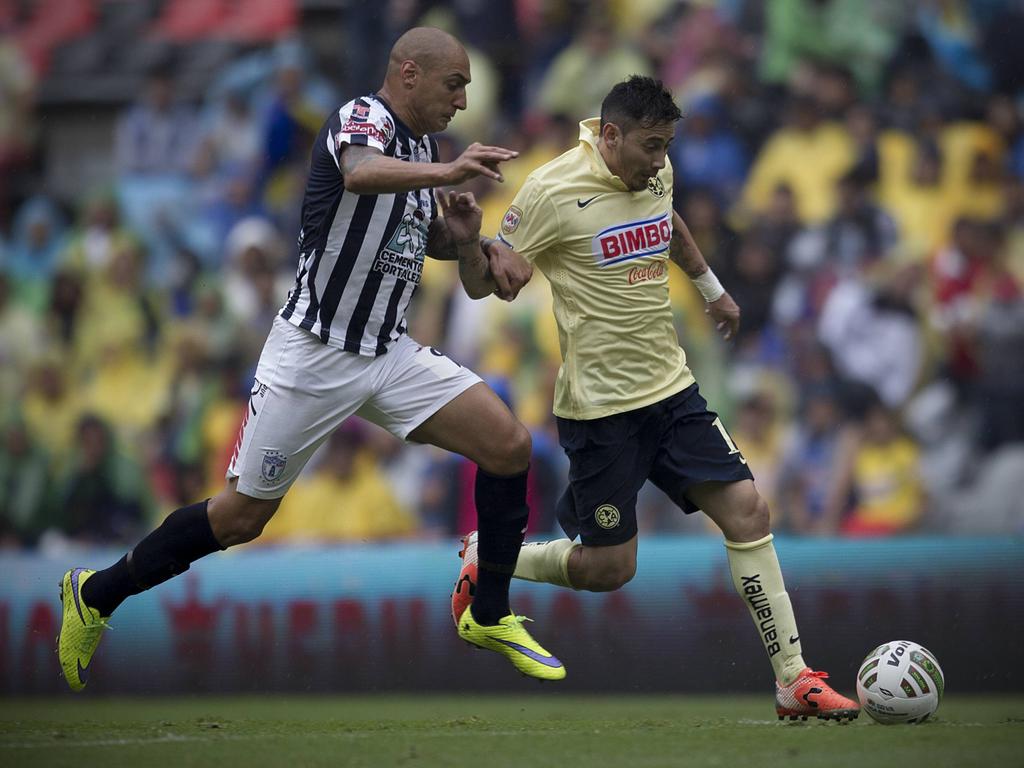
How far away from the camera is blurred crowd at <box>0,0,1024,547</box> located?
9648 mm

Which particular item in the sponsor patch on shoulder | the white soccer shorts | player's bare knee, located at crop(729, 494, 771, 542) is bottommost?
player's bare knee, located at crop(729, 494, 771, 542)

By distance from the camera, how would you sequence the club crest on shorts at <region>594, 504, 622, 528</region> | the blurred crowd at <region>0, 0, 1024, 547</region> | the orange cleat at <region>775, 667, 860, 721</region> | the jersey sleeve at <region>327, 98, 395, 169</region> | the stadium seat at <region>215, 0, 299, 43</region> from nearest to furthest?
the jersey sleeve at <region>327, 98, 395, 169</region>
the orange cleat at <region>775, 667, 860, 721</region>
the club crest on shorts at <region>594, 504, 622, 528</region>
the blurred crowd at <region>0, 0, 1024, 547</region>
the stadium seat at <region>215, 0, 299, 43</region>

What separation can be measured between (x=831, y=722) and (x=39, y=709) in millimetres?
5089

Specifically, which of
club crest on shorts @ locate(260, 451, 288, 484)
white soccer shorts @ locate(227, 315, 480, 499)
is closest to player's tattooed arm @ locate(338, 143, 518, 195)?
white soccer shorts @ locate(227, 315, 480, 499)

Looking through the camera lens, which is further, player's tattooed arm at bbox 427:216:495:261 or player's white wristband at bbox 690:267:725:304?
player's white wristband at bbox 690:267:725:304

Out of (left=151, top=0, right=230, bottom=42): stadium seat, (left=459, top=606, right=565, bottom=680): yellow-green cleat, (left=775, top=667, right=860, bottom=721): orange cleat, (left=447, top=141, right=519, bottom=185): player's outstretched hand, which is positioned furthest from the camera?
(left=151, top=0, right=230, bottom=42): stadium seat

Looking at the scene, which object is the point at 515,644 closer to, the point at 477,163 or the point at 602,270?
the point at 602,270

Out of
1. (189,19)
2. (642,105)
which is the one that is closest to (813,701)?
(642,105)

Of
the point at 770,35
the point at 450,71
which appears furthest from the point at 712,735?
the point at 770,35

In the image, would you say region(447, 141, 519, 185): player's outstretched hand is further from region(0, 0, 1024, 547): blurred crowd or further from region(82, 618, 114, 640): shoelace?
region(0, 0, 1024, 547): blurred crowd

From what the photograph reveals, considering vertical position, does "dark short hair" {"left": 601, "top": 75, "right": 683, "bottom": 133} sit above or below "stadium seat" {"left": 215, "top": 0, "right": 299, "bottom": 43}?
below

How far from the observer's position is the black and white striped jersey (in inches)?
230

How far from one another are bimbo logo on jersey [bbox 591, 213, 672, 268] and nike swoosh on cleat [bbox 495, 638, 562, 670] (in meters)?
1.61

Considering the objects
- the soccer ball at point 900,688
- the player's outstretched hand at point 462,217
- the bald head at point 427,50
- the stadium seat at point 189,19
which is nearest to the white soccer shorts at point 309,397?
the player's outstretched hand at point 462,217
